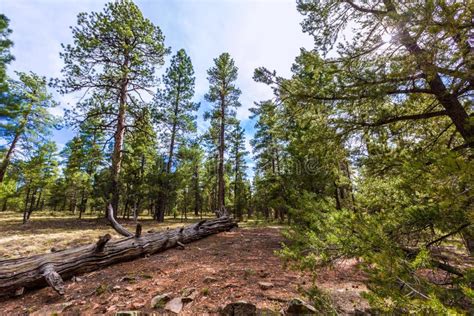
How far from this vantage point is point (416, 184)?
1.73 m

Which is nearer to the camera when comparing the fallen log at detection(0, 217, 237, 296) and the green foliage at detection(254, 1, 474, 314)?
the green foliage at detection(254, 1, 474, 314)

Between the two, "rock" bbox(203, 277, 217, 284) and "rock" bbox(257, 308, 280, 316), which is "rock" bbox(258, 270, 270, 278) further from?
"rock" bbox(257, 308, 280, 316)

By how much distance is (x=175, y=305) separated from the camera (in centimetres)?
284

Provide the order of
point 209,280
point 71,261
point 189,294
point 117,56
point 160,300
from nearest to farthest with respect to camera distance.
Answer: point 160,300
point 189,294
point 209,280
point 71,261
point 117,56

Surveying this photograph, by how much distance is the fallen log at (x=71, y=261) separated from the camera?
135 inches

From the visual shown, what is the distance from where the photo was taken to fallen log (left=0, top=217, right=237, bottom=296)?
3.43m

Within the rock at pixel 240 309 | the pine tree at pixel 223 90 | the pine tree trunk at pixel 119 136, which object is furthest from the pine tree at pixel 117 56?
the rock at pixel 240 309

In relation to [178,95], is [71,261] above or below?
below

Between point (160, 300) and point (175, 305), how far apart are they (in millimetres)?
297

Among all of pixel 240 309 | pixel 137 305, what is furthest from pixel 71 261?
pixel 240 309

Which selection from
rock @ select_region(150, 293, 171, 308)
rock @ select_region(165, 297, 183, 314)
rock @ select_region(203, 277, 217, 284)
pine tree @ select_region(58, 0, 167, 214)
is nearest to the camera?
rock @ select_region(165, 297, 183, 314)

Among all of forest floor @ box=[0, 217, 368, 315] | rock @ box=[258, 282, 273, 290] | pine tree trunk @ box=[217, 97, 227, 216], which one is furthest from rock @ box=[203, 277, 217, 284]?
pine tree trunk @ box=[217, 97, 227, 216]

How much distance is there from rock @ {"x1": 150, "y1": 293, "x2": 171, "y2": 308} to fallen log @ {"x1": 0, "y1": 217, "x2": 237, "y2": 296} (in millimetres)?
1704

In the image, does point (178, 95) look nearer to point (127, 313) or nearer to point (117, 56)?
point (117, 56)
